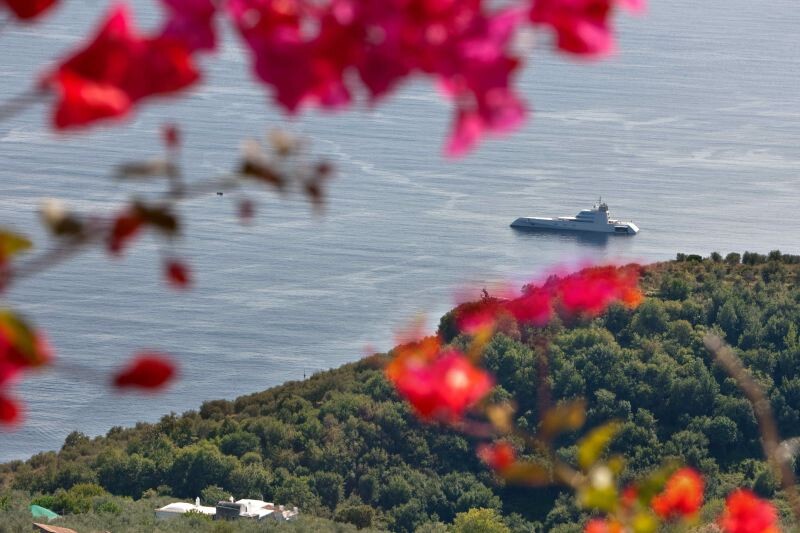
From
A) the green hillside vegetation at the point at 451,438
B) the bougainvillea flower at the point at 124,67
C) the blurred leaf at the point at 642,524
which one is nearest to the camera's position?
the bougainvillea flower at the point at 124,67

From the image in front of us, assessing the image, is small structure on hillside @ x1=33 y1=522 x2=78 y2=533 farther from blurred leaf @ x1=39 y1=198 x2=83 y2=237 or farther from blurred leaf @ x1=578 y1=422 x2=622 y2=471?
blurred leaf @ x1=39 y1=198 x2=83 y2=237

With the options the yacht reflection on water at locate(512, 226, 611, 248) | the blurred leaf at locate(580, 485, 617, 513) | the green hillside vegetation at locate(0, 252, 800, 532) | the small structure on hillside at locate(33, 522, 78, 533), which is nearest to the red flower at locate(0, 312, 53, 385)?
the blurred leaf at locate(580, 485, 617, 513)

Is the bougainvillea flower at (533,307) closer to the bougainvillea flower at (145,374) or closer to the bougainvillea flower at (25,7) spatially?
the bougainvillea flower at (145,374)

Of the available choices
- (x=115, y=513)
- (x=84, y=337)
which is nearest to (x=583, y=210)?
(x=84, y=337)

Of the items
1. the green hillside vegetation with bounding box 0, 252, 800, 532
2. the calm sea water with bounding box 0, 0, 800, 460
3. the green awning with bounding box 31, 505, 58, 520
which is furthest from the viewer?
the calm sea water with bounding box 0, 0, 800, 460

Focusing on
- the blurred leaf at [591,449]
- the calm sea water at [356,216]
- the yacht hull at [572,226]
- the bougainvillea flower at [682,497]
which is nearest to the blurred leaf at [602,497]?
the blurred leaf at [591,449]

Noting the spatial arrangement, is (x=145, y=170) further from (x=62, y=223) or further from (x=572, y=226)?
(x=572, y=226)
